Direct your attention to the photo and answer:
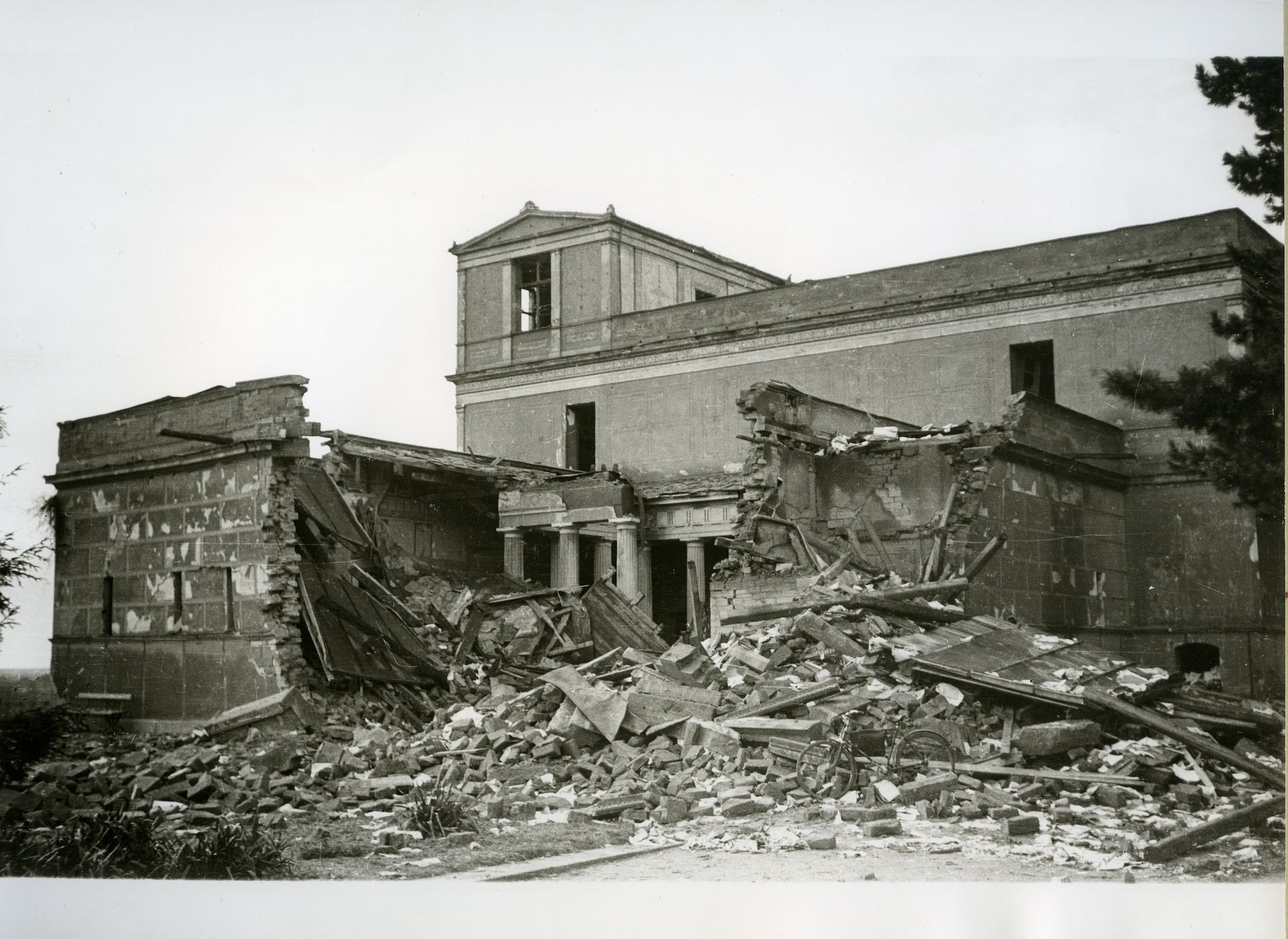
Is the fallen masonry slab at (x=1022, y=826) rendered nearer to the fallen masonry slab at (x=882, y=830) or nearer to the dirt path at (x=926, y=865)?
the dirt path at (x=926, y=865)

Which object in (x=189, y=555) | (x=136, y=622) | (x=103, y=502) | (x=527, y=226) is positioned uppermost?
(x=527, y=226)

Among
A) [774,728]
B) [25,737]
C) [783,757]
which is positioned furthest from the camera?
[25,737]

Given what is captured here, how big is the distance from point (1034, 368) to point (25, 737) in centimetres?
991

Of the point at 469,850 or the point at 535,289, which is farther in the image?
the point at 535,289

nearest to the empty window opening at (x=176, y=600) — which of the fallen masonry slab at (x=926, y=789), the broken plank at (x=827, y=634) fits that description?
the broken plank at (x=827, y=634)

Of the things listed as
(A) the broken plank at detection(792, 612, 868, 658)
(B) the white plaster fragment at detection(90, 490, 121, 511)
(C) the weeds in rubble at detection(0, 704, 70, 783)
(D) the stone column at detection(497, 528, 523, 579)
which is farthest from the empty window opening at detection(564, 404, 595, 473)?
(C) the weeds in rubble at detection(0, 704, 70, 783)

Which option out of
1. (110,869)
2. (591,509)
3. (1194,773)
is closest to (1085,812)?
(1194,773)

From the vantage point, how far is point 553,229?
14.1m

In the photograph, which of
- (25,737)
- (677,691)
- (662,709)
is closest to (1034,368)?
(677,691)

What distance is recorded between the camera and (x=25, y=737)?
8133 mm

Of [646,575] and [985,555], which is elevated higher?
[985,555]

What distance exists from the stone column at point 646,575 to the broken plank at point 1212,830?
11362 millimetres

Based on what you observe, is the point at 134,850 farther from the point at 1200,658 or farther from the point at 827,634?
the point at 1200,658

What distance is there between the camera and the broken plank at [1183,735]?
7027mm
